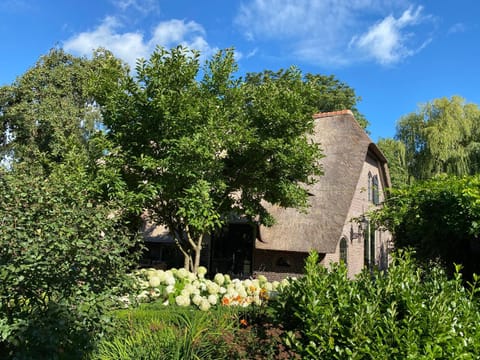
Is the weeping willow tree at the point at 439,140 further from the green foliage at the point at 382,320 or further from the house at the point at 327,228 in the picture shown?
the green foliage at the point at 382,320

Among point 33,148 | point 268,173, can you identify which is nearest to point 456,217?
point 268,173

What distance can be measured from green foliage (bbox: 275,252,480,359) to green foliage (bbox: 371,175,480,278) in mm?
4182

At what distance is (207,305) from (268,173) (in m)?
6.10

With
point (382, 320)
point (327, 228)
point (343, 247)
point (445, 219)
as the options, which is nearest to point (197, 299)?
point (382, 320)

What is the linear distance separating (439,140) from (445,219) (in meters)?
18.6

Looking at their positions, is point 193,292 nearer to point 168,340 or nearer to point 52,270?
point 168,340

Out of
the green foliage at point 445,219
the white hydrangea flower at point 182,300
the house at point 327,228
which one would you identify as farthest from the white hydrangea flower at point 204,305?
the house at point 327,228

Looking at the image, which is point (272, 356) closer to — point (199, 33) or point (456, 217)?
point (456, 217)

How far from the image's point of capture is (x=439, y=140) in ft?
77.4

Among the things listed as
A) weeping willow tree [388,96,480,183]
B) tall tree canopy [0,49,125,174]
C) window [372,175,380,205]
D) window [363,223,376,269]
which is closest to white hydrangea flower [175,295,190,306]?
window [363,223,376,269]

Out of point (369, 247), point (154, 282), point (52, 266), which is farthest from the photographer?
point (369, 247)

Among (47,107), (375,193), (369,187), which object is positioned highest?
(47,107)

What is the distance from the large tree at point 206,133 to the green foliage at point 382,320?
6.42 meters

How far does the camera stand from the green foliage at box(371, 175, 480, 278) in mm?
6801
